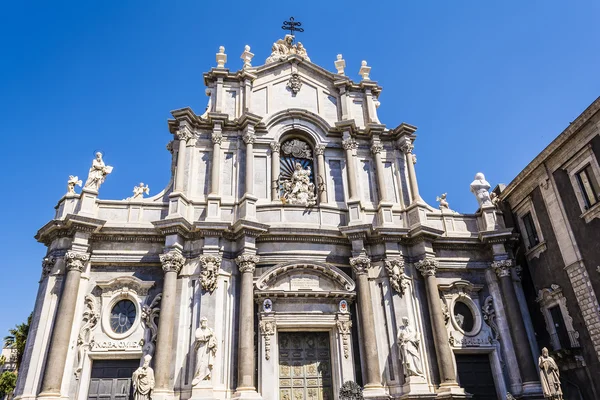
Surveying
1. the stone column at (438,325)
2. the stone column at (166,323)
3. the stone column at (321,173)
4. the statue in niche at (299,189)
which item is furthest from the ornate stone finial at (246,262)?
the stone column at (438,325)

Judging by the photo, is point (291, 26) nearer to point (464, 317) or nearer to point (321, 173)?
point (321, 173)

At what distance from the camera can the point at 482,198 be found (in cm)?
1845

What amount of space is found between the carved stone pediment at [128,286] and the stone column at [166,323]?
0.99m

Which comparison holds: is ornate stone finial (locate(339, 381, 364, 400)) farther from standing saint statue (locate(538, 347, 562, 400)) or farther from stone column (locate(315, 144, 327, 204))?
stone column (locate(315, 144, 327, 204))

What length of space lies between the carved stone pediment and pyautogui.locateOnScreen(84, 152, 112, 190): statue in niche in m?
3.65

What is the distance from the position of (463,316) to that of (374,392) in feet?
16.2

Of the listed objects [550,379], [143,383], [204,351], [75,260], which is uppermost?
[75,260]

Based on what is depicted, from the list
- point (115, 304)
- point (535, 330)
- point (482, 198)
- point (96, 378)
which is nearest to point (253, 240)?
point (115, 304)

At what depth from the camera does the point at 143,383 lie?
13.0 m

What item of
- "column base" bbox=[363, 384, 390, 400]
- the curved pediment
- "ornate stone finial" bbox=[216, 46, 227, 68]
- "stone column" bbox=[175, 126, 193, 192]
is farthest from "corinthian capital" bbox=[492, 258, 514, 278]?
"ornate stone finial" bbox=[216, 46, 227, 68]

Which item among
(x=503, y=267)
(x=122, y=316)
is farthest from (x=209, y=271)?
(x=503, y=267)

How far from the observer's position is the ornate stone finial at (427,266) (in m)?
16.5

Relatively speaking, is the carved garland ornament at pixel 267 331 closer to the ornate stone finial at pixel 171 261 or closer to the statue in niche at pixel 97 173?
the ornate stone finial at pixel 171 261

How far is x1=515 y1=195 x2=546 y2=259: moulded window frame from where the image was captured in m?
17.0
